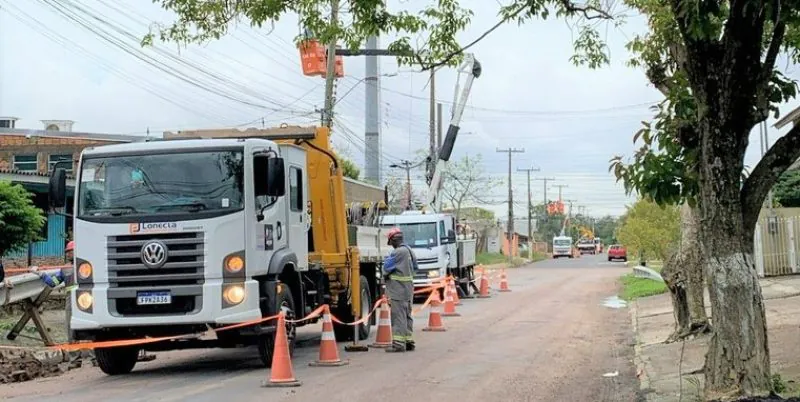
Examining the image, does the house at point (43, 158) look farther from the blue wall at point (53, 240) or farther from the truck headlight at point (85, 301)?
the truck headlight at point (85, 301)

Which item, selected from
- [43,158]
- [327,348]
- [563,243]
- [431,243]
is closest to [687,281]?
[327,348]

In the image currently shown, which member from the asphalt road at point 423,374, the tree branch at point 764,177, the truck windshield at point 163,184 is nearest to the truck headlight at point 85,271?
the truck windshield at point 163,184

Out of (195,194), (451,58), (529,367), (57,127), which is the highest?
(57,127)

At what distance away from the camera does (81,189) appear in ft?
38.0

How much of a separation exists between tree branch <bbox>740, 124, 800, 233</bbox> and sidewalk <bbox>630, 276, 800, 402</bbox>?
171 cm

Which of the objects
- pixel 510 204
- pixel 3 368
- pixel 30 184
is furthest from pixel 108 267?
pixel 510 204

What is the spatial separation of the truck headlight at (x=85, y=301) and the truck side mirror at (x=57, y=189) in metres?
1.21

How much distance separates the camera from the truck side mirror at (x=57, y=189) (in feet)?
38.2

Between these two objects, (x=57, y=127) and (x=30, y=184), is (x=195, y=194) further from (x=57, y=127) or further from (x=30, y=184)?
(x=57, y=127)

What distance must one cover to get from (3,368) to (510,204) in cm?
7193

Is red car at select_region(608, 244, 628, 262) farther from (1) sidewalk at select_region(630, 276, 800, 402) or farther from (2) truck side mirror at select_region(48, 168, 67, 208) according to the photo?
(2) truck side mirror at select_region(48, 168, 67, 208)

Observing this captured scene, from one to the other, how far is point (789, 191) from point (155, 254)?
36.7m

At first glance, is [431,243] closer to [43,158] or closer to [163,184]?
[163,184]

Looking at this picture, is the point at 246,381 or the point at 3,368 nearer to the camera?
the point at 246,381
